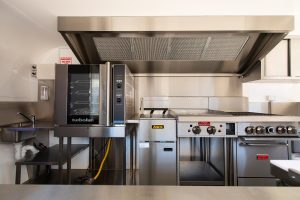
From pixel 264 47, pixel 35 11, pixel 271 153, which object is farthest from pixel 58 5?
pixel 271 153

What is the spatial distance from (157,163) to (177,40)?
1.08 metres

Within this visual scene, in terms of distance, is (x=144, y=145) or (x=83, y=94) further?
(x=144, y=145)

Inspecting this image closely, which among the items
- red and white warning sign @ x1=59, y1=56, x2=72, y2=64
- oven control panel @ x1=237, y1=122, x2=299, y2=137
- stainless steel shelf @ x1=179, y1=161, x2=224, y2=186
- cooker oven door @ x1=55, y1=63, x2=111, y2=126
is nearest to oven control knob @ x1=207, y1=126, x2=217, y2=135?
oven control panel @ x1=237, y1=122, x2=299, y2=137

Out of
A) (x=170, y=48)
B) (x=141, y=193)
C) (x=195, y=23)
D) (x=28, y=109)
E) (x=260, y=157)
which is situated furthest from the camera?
(x=28, y=109)

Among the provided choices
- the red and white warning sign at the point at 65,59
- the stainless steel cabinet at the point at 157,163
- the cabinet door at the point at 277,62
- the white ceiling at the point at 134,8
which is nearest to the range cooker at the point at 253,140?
the stainless steel cabinet at the point at 157,163

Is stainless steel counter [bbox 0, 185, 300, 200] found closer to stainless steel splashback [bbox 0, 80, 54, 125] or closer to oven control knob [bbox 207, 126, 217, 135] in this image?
oven control knob [bbox 207, 126, 217, 135]

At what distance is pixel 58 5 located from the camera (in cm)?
158

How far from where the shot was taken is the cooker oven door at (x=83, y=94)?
1.41m

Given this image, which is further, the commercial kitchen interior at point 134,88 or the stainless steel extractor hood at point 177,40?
the stainless steel extractor hood at point 177,40

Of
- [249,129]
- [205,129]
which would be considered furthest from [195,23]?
[249,129]

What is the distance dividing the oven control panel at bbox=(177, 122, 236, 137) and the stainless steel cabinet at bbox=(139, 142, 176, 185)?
146mm

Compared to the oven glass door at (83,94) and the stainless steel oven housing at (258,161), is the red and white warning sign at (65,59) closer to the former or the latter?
the oven glass door at (83,94)

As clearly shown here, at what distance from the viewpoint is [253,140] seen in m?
1.65

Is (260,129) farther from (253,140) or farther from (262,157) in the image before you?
(262,157)
